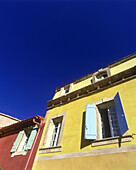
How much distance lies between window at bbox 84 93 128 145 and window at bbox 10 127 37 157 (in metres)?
3.55

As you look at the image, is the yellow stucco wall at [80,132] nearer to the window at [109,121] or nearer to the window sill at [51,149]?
the window sill at [51,149]

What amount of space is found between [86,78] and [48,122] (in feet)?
12.9

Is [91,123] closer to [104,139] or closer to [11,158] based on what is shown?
[104,139]

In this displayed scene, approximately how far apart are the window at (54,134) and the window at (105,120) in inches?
61.6

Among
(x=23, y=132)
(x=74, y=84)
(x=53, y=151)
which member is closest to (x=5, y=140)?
(x=23, y=132)

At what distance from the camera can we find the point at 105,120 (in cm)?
530

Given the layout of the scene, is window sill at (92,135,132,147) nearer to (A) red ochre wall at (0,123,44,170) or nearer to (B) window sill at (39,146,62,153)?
(B) window sill at (39,146,62,153)

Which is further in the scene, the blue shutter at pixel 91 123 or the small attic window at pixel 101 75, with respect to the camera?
the small attic window at pixel 101 75

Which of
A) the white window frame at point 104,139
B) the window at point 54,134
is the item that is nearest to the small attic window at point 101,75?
the white window frame at point 104,139

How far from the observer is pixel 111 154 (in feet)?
12.0

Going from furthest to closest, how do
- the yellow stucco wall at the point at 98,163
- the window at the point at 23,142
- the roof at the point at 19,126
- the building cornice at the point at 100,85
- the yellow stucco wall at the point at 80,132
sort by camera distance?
the roof at the point at 19,126, the window at the point at 23,142, the building cornice at the point at 100,85, the yellow stucco wall at the point at 80,132, the yellow stucco wall at the point at 98,163

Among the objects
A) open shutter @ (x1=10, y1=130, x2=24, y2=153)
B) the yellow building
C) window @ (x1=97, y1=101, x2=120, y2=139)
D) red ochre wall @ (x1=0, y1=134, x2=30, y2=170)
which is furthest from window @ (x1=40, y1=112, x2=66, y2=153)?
open shutter @ (x1=10, y1=130, x2=24, y2=153)

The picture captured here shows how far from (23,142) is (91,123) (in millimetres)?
4792

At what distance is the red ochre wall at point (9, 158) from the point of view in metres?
5.72
